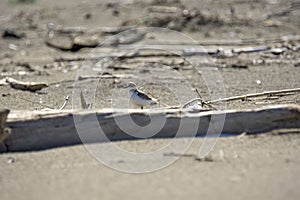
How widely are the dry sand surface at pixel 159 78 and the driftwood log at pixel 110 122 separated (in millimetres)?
84

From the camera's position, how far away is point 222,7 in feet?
31.2

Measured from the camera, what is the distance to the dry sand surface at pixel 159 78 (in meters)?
3.35

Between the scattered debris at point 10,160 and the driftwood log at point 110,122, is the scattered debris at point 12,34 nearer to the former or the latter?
the driftwood log at point 110,122

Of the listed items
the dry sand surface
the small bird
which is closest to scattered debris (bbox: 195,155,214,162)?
the dry sand surface

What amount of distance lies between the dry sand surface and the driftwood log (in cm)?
8

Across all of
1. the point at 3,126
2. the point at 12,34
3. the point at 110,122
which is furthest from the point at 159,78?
the point at 12,34

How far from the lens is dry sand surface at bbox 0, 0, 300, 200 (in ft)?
11.0

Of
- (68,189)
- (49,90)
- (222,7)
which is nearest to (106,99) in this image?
(49,90)

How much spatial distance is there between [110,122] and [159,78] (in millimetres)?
2227

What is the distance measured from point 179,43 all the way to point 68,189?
444cm

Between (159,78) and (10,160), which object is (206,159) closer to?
(10,160)

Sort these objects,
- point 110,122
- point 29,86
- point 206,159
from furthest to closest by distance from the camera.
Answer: point 29,86 < point 110,122 < point 206,159

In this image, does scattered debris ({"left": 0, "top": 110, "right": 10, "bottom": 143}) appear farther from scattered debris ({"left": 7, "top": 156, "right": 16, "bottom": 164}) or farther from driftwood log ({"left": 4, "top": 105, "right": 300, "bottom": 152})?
scattered debris ({"left": 7, "top": 156, "right": 16, "bottom": 164})

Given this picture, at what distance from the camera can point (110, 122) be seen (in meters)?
3.96
